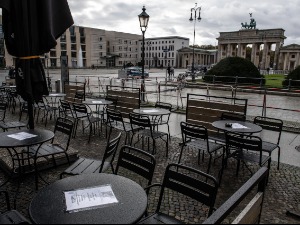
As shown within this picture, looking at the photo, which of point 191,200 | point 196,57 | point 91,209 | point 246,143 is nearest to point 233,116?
point 246,143

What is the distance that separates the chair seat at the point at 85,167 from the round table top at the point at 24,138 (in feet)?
2.07

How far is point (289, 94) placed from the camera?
64.6ft

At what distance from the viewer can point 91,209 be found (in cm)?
227

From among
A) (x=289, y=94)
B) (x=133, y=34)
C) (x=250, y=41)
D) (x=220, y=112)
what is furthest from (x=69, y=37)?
(x=220, y=112)

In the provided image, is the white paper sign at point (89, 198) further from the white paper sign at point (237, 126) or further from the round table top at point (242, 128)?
the white paper sign at point (237, 126)

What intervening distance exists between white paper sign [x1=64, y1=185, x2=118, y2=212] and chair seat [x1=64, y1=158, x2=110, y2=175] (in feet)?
4.53

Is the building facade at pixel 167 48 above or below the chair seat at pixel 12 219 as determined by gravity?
above

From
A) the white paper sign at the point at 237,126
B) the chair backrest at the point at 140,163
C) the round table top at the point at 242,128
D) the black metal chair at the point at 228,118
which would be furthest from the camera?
the black metal chair at the point at 228,118

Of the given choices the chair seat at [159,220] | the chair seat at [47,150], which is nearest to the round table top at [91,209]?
the chair seat at [159,220]

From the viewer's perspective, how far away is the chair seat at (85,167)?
13.0 ft

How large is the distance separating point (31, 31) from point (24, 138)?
1729 mm

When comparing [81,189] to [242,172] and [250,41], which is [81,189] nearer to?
[242,172]

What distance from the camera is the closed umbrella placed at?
152 inches

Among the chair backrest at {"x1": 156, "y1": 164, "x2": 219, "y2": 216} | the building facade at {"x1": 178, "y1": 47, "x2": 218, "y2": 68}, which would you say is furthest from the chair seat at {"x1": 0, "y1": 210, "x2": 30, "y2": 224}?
the building facade at {"x1": 178, "y1": 47, "x2": 218, "y2": 68}
